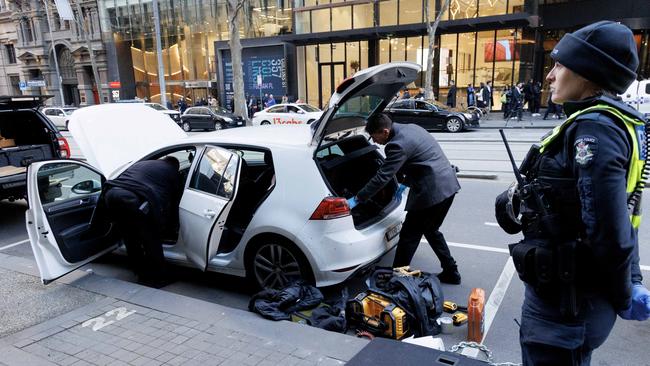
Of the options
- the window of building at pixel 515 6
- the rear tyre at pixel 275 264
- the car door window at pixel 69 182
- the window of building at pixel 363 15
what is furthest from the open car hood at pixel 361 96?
the window of building at pixel 363 15

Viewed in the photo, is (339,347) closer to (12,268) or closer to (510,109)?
(12,268)

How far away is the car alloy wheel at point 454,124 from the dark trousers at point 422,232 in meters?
14.8

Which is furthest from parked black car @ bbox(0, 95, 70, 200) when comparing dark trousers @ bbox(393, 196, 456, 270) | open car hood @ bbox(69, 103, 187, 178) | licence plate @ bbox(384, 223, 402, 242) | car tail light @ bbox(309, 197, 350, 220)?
dark trousers @ bbox(393, 196, 456, 270)

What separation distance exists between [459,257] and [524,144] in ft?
28.9

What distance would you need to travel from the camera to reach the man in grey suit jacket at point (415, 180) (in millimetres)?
4115

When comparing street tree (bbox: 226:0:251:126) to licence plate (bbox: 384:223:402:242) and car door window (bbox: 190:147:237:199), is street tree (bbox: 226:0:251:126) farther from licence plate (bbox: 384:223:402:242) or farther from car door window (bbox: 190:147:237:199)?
licence plate (bbox: 384:223:402:242)

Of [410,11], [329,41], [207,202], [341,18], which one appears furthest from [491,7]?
[207,202]

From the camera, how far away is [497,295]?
418 centimetres

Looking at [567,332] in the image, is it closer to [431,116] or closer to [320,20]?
[431,116]

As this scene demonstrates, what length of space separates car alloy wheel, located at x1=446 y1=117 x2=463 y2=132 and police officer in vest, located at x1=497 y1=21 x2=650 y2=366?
56.1ft

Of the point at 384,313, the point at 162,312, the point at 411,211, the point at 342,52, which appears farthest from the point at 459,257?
the point at 342,52

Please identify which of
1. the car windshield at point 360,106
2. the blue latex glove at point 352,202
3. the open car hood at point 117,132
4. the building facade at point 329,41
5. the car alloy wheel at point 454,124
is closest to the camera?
the blue latex glove at point 352,202

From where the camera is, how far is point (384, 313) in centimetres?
344

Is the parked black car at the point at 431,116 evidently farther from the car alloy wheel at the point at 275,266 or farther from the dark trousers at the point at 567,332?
the dark trousers at the point at 567,332
